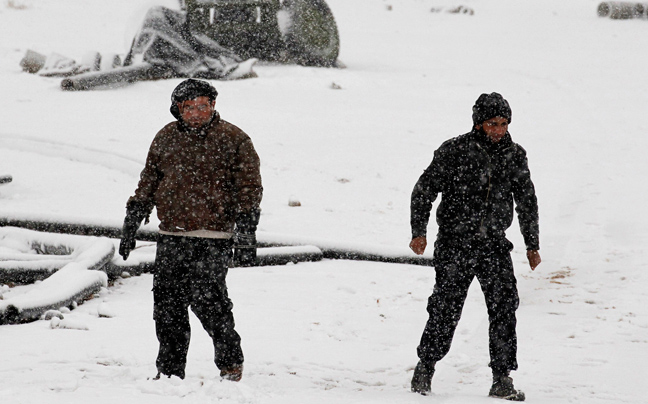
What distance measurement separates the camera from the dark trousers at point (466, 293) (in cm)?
435

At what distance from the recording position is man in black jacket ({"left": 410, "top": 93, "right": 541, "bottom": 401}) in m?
4.30

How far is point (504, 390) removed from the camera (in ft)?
14.3

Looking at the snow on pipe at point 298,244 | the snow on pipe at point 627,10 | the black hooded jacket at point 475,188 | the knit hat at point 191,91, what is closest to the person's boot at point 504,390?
the black hooded jacket at point 475,188

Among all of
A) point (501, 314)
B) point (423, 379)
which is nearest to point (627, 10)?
point (501, 314)

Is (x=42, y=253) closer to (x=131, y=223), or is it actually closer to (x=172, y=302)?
(x=131, y=223)

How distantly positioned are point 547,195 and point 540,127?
3.83 meters

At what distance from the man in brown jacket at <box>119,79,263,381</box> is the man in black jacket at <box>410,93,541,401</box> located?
104 centimetres

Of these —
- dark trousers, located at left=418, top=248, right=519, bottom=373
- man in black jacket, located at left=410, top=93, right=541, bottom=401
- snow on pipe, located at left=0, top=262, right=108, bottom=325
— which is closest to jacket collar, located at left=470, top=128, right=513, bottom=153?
man in black jacket, located at left=410, top=93, right=541, bottom=401

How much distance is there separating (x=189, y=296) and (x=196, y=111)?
1.01 m

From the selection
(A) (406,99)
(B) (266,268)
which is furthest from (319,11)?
(B) (266,268)

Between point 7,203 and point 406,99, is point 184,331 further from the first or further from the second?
point 406,99

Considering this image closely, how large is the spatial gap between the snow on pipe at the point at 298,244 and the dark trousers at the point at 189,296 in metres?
2.90

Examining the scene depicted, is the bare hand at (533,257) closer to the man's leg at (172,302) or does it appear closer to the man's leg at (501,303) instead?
the man's leg at (501,303)

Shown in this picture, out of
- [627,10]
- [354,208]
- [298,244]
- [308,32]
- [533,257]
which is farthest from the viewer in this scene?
[627,10]
